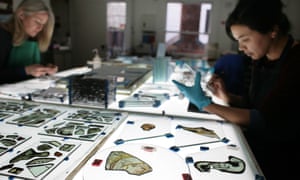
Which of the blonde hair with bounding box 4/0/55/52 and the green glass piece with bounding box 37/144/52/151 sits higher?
the blonde hair with bounding box 4/0/55/52

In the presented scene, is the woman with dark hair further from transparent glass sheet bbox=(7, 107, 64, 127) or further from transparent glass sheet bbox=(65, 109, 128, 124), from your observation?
transparent glass sheet bbox=(7, 107, 64, 127)

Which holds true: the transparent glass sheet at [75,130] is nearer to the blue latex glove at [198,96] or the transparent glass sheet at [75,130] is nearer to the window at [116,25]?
the blue latex glove at [198,96]

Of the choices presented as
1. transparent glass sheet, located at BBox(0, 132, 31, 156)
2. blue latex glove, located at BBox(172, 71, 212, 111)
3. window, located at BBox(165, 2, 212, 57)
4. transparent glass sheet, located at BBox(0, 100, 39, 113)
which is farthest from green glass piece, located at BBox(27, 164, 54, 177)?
window, located at BBox(165, 2, 212, 57)

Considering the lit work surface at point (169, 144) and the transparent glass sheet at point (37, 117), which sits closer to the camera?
the lit work surface at point (169, 144)

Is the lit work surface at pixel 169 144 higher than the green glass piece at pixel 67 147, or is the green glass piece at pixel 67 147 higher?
the green glass piece at pixel 67 147

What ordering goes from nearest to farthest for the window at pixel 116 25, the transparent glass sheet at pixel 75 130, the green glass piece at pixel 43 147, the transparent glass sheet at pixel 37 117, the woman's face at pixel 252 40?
the green glass piece at pixel 43 147, the transparent glass sheet at pixel 75 130, the transparent glass sheet at pixel 37 117, the woman's face at pixel 252 40, the window at pixel 116 25

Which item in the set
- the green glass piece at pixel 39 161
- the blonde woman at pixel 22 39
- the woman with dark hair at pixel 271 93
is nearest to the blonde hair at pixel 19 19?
the blonde woman at pixel 22 39

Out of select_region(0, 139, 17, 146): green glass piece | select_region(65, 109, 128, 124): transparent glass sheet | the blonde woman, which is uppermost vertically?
the blonde woman

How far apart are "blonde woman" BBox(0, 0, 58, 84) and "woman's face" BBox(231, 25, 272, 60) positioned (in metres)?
1.30

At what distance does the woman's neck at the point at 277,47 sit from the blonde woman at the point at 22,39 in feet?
4.70

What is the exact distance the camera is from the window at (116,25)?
4.50 meters

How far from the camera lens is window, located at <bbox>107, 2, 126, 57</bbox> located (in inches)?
177

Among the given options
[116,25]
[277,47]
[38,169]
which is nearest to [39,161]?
[38,169]

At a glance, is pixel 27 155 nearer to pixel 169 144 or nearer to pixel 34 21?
pixel 169 144
